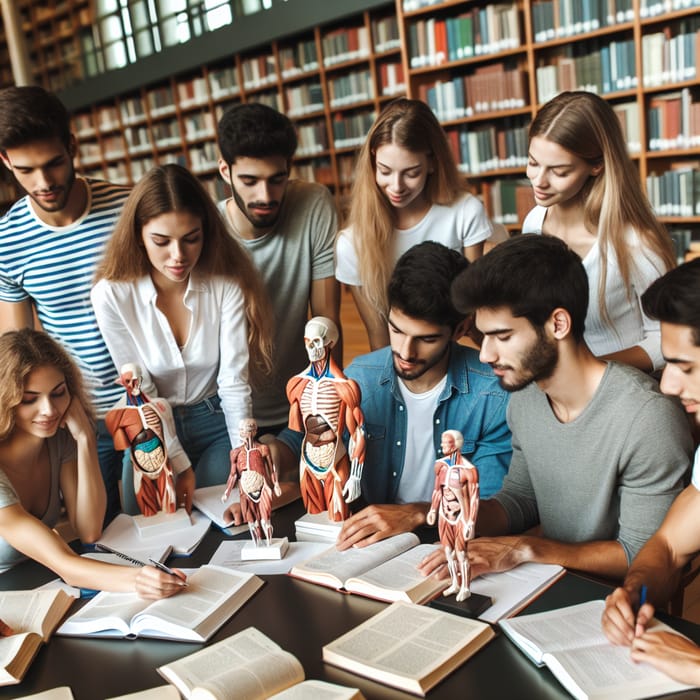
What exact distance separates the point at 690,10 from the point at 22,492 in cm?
437

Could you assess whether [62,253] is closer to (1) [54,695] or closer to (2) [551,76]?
(1) [54,695]

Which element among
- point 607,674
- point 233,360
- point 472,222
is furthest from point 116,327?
point 607,674

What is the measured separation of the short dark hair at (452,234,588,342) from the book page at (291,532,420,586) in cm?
51

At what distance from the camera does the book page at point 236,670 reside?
1134 millimetres

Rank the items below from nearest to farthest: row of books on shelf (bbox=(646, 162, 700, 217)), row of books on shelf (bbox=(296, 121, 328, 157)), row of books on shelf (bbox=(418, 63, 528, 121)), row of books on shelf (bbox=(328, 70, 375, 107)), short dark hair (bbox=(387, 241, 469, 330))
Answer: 1. short dark hair (bbox=(387, 241, 469, 330))
2. row of books on shelf (bbox=(646, 162, 700, 217))
3. row of books on shelf (bbox=(418, 63, 528, 121))
4. row of books on shelf (bbox=(328, 70, 375, 107))
5. row of books on shelf (bbox=(296, 121, 328, 157))

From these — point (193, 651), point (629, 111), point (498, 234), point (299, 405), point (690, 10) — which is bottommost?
point (193, 651)

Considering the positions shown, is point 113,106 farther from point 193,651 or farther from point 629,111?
point 193,651

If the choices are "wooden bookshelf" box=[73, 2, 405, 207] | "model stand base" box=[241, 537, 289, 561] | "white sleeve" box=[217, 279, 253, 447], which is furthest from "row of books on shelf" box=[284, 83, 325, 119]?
"model stand base" box=[241, 537, 289, 561]

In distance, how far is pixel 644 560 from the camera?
137 cm

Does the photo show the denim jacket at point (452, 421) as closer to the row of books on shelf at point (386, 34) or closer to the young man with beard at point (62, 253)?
the young man with beard at point (62, 253)

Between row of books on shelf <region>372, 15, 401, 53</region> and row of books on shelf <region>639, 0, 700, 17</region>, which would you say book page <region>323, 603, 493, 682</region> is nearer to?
row of books on shelf <region>639, 0, 700, 17</region>

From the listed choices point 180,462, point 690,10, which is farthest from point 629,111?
point 180,462

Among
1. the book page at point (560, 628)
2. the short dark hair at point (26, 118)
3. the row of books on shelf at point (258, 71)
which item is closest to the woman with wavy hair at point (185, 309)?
the short dark hair at point (26, 118)

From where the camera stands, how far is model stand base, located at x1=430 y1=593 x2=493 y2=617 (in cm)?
130
